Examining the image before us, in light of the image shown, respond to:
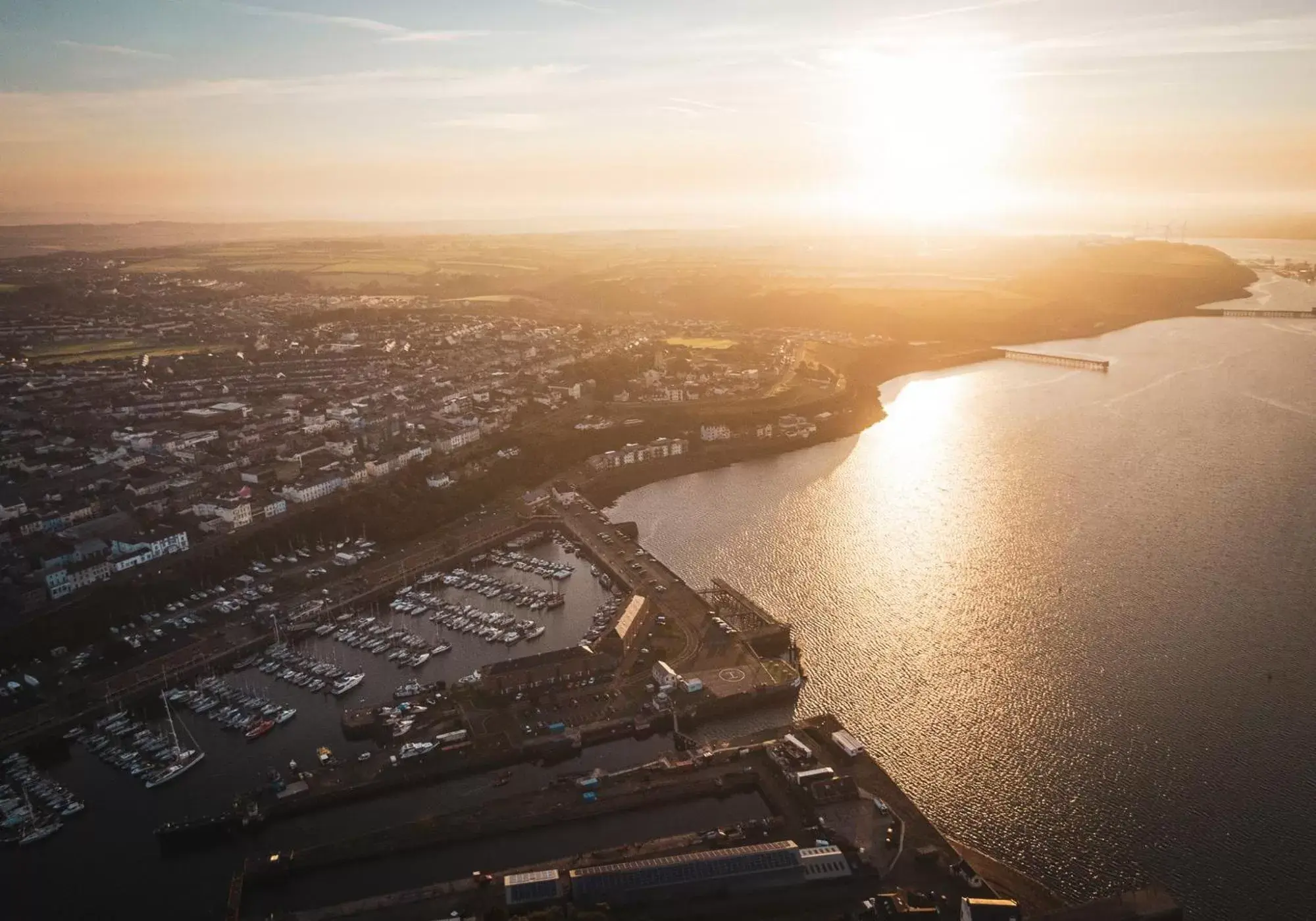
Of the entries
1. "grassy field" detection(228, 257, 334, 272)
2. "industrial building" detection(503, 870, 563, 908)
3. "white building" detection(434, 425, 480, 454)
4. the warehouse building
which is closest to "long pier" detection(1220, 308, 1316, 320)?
"white building" detection(434, 425, 480, 454)

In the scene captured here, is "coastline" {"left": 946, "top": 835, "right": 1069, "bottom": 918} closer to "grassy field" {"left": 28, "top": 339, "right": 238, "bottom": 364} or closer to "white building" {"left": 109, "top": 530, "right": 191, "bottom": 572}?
"white building" {"left": 109, "top": 530, "right": 191, "bottom": 572}

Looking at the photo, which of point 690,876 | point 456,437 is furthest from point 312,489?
point 690,876

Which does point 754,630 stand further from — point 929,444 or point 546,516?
point 929,444

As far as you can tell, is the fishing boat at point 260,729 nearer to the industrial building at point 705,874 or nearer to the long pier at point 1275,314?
the industrial building at point 705,874

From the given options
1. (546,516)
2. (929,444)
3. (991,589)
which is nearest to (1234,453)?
(929,444)

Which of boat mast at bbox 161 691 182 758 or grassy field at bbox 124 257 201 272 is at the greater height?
grassy field at bbox 124 257 201 272

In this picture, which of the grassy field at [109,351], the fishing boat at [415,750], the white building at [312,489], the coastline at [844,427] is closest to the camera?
the fishing boat at [415,750]

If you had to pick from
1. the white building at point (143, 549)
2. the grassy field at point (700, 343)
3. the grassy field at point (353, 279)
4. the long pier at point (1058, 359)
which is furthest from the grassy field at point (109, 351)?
the long pier at point (1058, 359)
